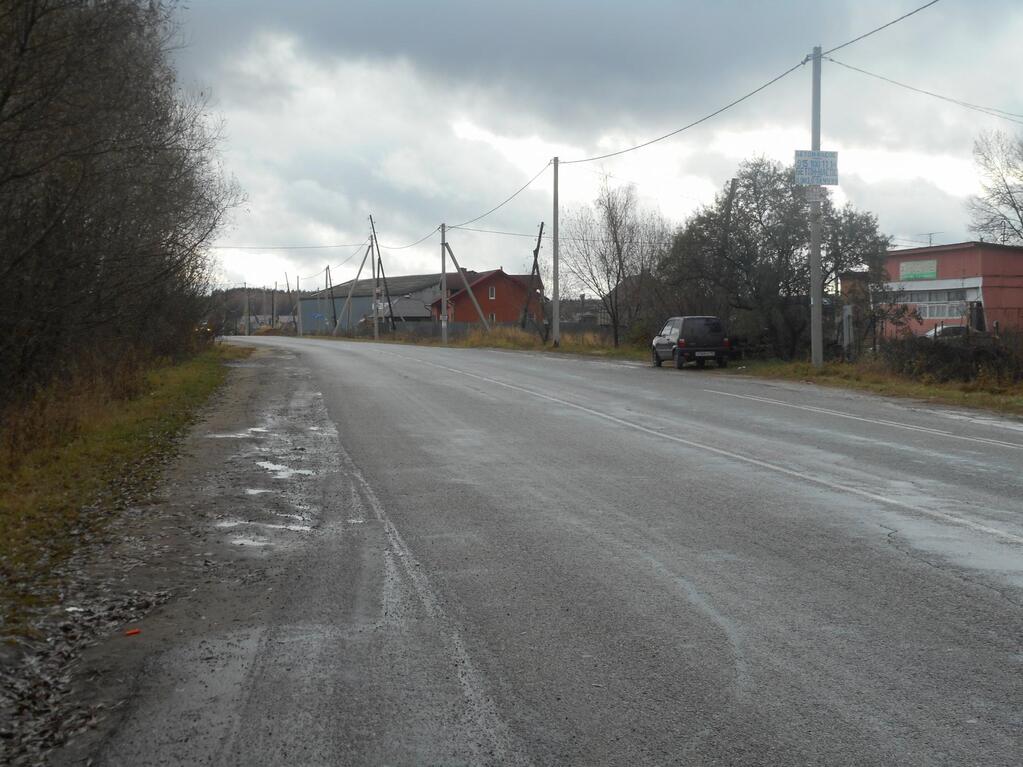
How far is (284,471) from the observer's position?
36.8ft

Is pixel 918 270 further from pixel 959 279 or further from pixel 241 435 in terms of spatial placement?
pixel 241 435

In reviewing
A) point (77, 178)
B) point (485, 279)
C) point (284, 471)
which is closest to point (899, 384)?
point (284, 471)

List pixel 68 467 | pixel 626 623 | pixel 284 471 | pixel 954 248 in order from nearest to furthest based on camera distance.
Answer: pixel 626 623
pixel 68 467
pixel 284 471
pixel 954 248

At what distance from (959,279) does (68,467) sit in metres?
50.9

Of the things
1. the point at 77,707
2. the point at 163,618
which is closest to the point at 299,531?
the point at 163,618

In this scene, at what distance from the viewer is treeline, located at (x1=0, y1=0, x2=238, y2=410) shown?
1024 cm

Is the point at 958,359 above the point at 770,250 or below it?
below

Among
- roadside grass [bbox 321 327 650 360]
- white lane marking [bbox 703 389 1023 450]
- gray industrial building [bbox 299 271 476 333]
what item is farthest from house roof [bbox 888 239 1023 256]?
gray industrial building [bbox 299 271 476 333]

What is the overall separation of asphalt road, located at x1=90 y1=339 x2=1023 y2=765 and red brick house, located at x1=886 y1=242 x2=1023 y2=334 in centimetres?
4348

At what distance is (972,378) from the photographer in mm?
22219

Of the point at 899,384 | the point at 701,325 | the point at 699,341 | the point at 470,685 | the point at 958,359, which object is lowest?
the point at 470,685

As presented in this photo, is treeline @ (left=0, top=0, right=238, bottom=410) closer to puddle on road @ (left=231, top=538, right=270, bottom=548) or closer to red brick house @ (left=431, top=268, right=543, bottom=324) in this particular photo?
puddle on road @ (left=231, top=538, right=270, bottom=548)

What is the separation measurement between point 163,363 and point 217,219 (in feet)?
21.9

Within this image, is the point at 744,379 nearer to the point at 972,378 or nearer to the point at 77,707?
the point at 972,378
